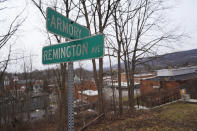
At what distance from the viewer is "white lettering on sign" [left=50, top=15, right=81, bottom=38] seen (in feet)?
4.96

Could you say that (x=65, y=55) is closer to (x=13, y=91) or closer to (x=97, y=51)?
(x=97, y=51)

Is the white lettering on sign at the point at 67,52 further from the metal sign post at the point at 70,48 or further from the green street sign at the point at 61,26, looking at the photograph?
the green street sign at the point at 61,26

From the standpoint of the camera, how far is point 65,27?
1.60m

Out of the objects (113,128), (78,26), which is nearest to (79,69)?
(113,128)

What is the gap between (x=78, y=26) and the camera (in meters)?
1.74

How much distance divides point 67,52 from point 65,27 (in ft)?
1.09

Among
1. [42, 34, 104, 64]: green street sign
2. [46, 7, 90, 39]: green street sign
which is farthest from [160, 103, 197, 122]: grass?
[46, 7, 90, 39]: green street sign

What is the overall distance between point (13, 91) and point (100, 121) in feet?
28.1

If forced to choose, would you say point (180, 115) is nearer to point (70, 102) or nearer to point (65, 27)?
point (70, 102)

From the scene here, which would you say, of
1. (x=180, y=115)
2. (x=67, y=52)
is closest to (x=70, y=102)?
(x=67, y=52)

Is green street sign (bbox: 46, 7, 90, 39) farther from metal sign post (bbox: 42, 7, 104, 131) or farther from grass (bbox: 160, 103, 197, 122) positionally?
grass (bbox: 160, 103, 197, 122)

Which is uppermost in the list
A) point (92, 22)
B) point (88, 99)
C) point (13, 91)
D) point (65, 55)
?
point (92, 22)

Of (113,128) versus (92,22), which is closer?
(113,128)

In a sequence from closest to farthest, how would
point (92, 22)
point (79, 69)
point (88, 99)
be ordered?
point (92, 22), point (79, 69), point (88, 99)
